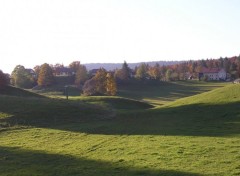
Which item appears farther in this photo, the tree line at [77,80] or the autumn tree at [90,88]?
the tree line at [77,80]

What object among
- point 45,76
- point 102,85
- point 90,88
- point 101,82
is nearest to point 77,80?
point 45,76

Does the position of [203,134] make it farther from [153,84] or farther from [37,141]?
[153,84]

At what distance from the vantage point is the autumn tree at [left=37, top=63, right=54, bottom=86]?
164875mm

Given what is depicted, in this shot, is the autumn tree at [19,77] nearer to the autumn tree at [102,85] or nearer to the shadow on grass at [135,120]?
the autumn tree at [102,85]

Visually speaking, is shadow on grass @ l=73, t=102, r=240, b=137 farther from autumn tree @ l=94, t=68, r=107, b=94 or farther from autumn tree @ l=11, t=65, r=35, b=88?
autumn tree @ l=11, t=65, r=35, b=88

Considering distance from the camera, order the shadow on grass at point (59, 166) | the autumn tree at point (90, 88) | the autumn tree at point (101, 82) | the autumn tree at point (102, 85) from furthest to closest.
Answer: the autumn tree at point (101, 82), the autumn tree at point (102, 85), the autumn tree at point (90, 88), the shadow on grass at point (59, 166)

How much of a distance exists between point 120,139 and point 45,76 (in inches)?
5198

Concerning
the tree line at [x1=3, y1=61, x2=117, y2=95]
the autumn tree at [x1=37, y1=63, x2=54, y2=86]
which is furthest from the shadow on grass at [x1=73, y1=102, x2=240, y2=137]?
the autumn tree at [x1=37, y1=63, x2=54, y2=86]

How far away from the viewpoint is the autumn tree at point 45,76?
16488 cm

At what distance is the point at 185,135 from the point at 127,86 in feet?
478

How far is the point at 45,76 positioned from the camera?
166500 mm

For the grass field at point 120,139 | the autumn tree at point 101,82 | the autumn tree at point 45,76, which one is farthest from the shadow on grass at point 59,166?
the autumn tree at point 45,76

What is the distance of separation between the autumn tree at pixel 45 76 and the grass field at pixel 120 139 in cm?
9646

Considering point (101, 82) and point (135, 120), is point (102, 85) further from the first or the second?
point (135, 120)
